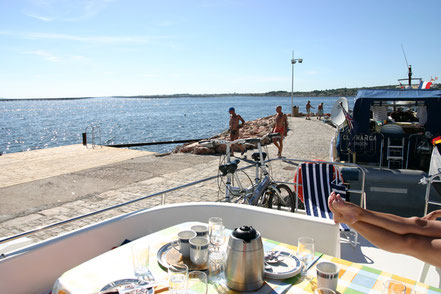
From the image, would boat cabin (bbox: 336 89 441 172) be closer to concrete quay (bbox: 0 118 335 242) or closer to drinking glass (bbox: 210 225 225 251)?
concrete quay (bbox: 0 118 335 242)

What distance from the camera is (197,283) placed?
1.96 m

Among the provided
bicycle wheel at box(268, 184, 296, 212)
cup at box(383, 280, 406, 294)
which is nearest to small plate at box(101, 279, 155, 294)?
cup at box(383, 280, 406, 294)

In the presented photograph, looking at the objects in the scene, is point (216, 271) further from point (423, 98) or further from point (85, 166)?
point (85, 166)

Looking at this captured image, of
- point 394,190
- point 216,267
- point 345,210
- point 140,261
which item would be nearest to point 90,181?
point 394,190

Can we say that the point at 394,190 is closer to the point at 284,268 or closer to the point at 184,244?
the point at 284,268

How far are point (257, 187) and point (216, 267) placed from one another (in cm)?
314

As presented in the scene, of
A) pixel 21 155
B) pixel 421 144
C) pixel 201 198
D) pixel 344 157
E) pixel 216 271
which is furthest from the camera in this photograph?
pixel 21 155

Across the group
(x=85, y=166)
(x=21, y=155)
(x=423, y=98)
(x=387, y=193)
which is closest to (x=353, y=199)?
(x=387, y=193)

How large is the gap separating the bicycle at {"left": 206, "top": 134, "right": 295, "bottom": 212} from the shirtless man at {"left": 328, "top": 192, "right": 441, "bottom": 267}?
250cm

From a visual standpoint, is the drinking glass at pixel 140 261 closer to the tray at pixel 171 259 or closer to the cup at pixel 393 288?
the tray at pixel 171 259

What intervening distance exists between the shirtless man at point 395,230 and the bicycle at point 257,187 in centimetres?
250

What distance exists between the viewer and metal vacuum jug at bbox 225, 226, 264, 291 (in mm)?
1878

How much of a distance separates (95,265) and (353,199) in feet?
18.0

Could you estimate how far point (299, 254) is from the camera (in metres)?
2.28
